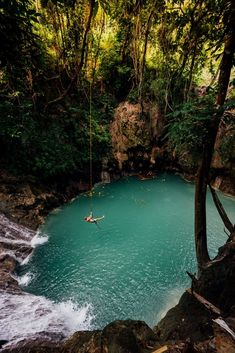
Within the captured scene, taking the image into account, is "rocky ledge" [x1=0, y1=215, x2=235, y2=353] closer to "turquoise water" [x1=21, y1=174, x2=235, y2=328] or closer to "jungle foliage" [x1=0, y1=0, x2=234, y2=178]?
"turquoise water" [x1=21, y1=174, x2=235, y2=328]

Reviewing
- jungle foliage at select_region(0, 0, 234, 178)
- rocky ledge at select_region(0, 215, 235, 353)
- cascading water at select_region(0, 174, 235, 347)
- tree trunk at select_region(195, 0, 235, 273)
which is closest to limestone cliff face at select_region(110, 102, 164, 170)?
jungle foliage at select_region(0, 0, 234, 178)

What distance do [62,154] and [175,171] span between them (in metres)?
5.98

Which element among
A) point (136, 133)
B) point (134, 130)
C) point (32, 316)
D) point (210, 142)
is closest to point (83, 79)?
point (134, 130)

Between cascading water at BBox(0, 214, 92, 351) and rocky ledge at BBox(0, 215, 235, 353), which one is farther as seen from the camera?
cascading water at BBox(0, 214, 92, 351)

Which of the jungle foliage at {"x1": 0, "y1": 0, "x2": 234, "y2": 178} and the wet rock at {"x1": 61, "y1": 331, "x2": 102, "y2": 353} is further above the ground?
the jungle foliage at {"x1": 0, "y1": 0, "x2": 234, "y2": 178}

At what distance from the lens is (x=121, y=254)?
6625mm

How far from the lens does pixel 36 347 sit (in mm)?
3674

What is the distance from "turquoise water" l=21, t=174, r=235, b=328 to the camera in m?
5.20

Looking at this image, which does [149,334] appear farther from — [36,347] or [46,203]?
[46,203]

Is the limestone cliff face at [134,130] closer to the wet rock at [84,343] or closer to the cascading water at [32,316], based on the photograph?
the cascading water at [32,316]

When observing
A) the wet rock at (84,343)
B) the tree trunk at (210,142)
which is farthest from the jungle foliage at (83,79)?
the wet rock at (84,343)

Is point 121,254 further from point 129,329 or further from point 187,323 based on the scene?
point 129,329

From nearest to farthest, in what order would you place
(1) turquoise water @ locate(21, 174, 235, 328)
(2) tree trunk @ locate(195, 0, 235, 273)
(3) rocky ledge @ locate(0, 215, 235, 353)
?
(3) rocky ledge @ locate(0, 215, 235, 353) < (2) tree trunk @ locate(195, 0, 235, 273) < (1) turquoise water @ locate(21, 174, 235, 328)

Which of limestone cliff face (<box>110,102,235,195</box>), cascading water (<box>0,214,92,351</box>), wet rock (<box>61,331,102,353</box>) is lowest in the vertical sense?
cascading water (<box>0,214,92,351</box>)
